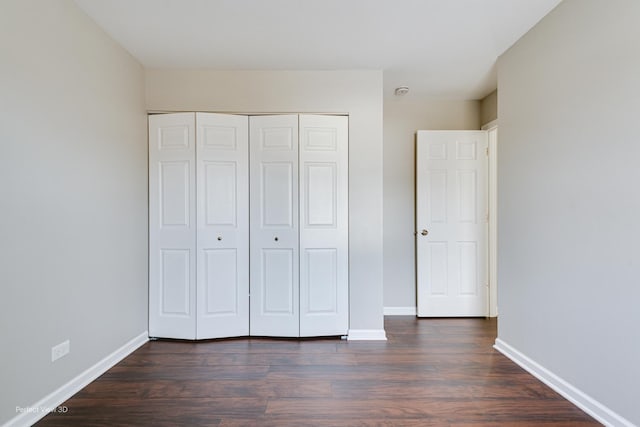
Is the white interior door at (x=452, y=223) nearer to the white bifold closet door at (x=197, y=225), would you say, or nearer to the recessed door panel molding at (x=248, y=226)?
the recessed door panel molding at (x=248, y=226)

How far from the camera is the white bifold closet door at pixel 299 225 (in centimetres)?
283

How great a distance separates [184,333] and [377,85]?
9.41 feet

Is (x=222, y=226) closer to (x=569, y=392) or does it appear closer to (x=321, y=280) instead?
(x=321, y=280)

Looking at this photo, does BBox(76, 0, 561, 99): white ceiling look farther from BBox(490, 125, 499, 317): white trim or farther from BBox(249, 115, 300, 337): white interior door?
BBox(490, 125, 499, 317): white trim

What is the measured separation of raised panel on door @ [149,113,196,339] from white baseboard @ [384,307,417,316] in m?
2.09

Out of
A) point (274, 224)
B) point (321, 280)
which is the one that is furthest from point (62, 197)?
point (321, 280)

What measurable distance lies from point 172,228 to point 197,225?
0.24 meters

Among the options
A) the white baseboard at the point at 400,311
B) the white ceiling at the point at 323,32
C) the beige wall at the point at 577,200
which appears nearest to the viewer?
the beige wall at the point at 577,200

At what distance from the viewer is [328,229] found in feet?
9.37

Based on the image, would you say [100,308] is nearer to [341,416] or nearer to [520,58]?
[341,416]

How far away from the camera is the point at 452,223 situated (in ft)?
11.4

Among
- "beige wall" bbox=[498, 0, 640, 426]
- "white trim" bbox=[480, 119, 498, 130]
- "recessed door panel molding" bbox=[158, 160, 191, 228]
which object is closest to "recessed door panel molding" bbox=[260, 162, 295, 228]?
"recessed door panel molding" bbox=[158, 160, 191, 228]

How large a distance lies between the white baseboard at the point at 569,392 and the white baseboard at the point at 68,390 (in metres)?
3.06

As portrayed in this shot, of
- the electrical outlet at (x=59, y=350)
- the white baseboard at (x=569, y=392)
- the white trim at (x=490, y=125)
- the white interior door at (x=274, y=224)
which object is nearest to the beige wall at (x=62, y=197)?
the electrical outlet at (x=59, y=350)
